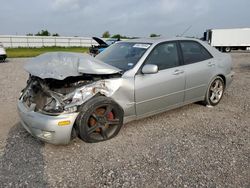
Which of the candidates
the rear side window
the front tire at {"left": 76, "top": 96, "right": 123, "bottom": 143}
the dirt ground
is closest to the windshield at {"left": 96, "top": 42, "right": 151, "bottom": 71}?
the front tire at {"left": 76, "top": 96, "right": 123, "bottom": 143}

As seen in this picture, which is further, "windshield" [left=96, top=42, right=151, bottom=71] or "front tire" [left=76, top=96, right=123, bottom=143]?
"windshield" [left=96, top=42, right=151, bottom=71]

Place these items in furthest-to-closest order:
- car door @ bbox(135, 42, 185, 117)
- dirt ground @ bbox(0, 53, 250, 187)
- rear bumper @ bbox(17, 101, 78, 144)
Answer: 1. car door @ bbox(135, 42, 185, 117)
2. rear bumper @ bbox(17, 101, 78, 144)
3. dirt ground @ bbox(0, 53, 250, 187)

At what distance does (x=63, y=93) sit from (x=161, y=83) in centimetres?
165

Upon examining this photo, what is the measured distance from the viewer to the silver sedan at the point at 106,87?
3223 millimetres

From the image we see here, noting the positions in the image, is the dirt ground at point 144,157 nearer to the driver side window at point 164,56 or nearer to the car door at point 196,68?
the car door at point 196,68

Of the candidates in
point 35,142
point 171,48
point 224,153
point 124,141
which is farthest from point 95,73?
point 224,153

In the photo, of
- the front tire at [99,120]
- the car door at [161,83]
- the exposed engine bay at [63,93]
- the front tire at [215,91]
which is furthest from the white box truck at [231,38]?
the exposed engine bay at [63,93]

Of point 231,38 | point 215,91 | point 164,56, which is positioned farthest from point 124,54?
point 231,38

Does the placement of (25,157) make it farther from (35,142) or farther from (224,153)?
(224,153)

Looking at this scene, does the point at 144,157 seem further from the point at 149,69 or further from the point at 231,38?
the point at 231,38

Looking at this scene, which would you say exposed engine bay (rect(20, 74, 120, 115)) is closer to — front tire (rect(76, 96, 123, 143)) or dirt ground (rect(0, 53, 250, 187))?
front tire (rect(76, 96, 123, 143))

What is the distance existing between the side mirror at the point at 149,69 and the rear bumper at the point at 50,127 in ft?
4.27

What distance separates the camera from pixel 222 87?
535 cm

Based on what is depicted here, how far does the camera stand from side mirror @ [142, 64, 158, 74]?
3725 mm
